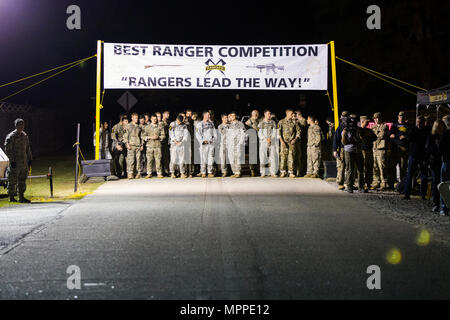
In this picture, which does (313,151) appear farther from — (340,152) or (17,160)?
(17,160)

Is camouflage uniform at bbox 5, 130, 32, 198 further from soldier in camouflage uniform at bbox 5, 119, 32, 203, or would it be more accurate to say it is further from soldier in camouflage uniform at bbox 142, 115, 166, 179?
soldier in camouflage uniform at bbox 142, 115, 166, 179

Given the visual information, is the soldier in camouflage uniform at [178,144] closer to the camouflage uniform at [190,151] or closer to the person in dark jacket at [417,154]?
the camouflage uniform at [190,151]

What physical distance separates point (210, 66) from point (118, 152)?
158 inches

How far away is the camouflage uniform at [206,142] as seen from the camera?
55.5 ft

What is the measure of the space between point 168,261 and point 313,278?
183 cm

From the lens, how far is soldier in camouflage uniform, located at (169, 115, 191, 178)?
1695cm

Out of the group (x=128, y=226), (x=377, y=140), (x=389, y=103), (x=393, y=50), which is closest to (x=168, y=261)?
(x=128, y=226)

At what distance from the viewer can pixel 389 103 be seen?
39.5m

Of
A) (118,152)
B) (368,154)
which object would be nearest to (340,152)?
(368,154)

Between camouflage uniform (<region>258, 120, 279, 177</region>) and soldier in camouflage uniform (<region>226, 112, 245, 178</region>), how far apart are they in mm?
602

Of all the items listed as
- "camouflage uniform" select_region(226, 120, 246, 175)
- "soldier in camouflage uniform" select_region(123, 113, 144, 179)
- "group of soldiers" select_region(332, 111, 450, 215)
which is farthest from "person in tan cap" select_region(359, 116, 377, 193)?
"soldier in camouflage uniform" select_region(123, 113, 144, 179)

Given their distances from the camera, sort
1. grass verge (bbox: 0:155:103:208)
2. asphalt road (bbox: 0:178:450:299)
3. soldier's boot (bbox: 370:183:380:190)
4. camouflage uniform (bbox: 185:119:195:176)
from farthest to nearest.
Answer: camouflage uniform (bbox: 185:119:195:176)
soldier's boot (bbox: 370:183:380:190)
grass verge (bbox: 0:155:103:208)
asphalt road (bbox: 0:178:450:299)
